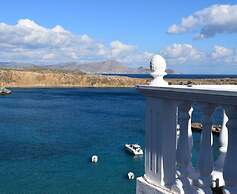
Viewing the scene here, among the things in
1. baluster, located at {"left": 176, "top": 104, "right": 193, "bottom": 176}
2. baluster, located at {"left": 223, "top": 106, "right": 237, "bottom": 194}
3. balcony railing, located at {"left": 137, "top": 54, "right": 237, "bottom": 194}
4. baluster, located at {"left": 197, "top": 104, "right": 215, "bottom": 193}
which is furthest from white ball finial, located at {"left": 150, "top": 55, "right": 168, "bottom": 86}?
baluster, located at {"left": 223, "top": 106, "right": 237, "bottom": 194}

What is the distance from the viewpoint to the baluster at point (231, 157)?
13.5ft

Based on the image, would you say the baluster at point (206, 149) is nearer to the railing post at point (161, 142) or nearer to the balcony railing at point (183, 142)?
the balcony railing at point (183, 142)

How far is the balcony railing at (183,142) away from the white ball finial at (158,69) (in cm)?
12

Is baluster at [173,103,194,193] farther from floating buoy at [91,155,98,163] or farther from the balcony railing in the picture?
floating buoy at [91,155,98,163]

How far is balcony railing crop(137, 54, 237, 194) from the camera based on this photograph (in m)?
4.18

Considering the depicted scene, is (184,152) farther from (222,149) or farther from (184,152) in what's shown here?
(222,149)

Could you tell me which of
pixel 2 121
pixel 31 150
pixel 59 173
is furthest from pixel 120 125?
pixel 59 173

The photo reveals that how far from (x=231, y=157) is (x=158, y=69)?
1813 mm

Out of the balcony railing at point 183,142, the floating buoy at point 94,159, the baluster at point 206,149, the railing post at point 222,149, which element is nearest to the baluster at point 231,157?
the balcony railing at point 183,142

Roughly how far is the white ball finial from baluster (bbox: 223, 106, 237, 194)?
1.53 metres

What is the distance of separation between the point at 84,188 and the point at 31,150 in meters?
14.7

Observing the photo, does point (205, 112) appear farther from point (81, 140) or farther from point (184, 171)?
point (81, 140)

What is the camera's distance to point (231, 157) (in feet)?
13.8

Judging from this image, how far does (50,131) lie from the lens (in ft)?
192
